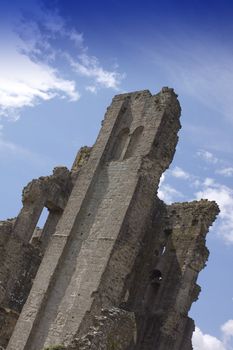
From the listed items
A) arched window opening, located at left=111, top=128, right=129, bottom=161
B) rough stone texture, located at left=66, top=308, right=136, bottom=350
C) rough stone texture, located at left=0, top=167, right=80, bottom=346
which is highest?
arched window opening, located at left=111, top=128, right=129, bottom=161

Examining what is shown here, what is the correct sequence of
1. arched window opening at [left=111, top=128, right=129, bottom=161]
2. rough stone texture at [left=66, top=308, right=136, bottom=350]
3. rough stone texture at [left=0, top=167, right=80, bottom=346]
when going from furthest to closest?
rough stone texture at [left=0, top=167, right=80, bottom=346]
arched window opening at [left=111, top=128, right=129, bottom=161]
rough stone texture at [left=66, top=308, right=136, bottom=350]

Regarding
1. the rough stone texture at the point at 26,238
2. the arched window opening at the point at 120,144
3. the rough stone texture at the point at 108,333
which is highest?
the arched window opening at the point at 120,144

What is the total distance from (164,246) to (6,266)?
5.38 metres

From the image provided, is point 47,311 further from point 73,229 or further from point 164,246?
point 164,246

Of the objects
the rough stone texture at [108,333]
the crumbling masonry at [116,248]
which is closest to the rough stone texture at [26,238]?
the crumbling masonry at [116,248]

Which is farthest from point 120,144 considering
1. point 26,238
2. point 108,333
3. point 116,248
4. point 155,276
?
point 108,333

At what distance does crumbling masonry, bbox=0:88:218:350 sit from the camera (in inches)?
576

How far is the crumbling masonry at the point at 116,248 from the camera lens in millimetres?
14633

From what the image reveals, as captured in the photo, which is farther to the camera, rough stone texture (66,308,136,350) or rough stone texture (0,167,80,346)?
rough stone texture (0,167,80,346)

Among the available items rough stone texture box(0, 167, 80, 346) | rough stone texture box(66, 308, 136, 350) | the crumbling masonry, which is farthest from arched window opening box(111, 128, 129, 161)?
rough stone texture box(66, 308, 136, 350)

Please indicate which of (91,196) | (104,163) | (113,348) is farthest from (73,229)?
(113,348)

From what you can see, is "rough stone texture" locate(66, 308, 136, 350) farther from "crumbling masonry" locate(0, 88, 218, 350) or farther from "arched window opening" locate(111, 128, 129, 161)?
"arched window opening" locate(111, 128, 129, 161)

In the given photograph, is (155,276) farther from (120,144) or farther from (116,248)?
(120,144)

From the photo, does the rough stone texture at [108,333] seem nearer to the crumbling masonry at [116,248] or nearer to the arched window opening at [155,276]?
A: the crumbling masonry at [116,248]
